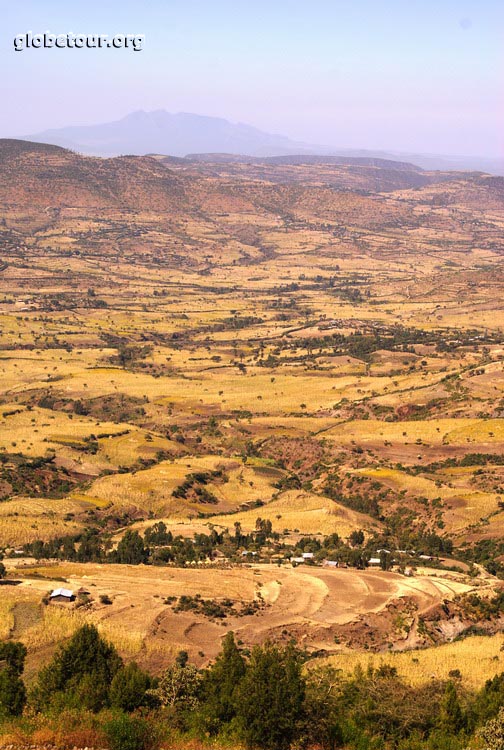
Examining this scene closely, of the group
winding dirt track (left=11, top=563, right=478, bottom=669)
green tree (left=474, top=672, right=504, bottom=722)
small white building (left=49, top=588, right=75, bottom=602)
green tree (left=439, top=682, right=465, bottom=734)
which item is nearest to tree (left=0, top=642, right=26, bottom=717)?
winding dirt track (left=11, top=563, right=478, bottom=669)

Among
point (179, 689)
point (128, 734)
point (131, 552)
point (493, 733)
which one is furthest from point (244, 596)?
point (128, 734)

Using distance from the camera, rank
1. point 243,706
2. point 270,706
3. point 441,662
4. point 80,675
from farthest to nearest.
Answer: point 441,662 → point 80,675 → point 243,706 → point 270,706

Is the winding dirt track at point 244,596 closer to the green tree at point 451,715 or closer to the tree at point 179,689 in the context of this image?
the tree at point 179,689

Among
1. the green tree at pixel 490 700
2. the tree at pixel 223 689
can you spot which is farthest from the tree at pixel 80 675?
the green tree at pixel 490 700

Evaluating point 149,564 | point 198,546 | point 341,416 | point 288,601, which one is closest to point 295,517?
point 198,546

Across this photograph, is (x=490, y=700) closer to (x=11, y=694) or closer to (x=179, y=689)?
(x=179, y=689)

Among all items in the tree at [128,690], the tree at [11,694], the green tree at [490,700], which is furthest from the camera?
the green tree at [490,700]

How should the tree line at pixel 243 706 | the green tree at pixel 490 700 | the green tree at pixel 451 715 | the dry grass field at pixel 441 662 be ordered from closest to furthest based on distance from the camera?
the tree line at pixel 243 706 → the green tree at pixel 451 715 → the green tree at pixel 490 700 → the dry grass field at pixel 441 662
